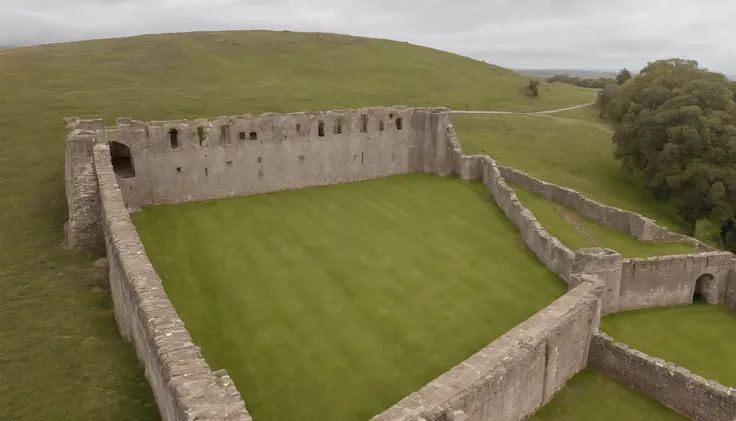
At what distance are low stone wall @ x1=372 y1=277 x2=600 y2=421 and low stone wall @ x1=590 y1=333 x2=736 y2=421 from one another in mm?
625

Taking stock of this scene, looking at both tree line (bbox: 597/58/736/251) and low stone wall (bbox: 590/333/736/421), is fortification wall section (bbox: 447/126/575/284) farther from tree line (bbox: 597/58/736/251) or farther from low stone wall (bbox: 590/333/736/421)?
tree line (bbox: 597/58/736/251)

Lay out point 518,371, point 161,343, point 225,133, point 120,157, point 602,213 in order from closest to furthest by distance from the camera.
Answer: point 161,343 < point 518,371 < point 225,133 < point 120,157 < point 602,213

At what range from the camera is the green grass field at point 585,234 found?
25831 mm

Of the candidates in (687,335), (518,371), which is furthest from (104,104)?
(687,335)

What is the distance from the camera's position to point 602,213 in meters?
29.8

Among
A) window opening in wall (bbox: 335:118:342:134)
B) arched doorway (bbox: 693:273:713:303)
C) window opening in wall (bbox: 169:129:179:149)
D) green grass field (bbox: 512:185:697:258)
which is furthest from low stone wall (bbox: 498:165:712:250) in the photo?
window opening in wall (bbox: 169:129:179:149)

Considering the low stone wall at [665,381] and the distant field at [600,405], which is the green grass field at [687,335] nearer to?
the low stone wall at [665,381]

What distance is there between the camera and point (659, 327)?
70.5ft

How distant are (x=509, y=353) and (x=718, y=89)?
3344 centimetres

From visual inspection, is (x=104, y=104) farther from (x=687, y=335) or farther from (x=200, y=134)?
(x=687, y=335)

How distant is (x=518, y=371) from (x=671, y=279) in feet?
41.2

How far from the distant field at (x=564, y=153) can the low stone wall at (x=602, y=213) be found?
22.7 feet

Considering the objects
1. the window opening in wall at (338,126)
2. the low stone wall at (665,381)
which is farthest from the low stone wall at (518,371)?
the window opening in wall at (338,126)

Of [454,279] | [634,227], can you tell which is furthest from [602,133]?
[454,279]
